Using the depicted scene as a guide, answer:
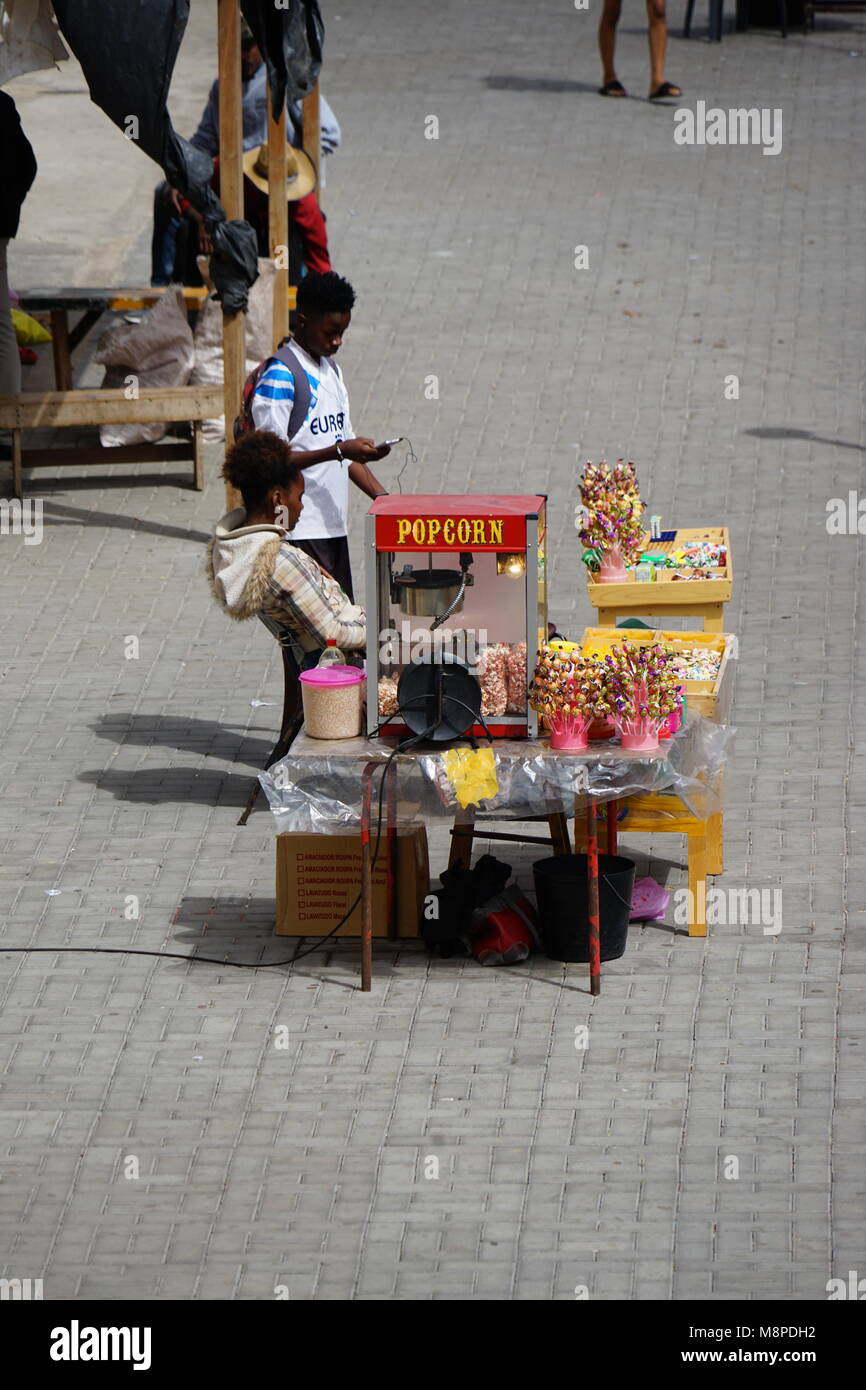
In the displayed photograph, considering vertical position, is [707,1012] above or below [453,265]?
above

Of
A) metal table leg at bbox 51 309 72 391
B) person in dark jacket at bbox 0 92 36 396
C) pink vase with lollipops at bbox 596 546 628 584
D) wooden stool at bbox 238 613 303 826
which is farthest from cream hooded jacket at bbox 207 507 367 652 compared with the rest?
metal table leg at bbox 51 309 72 391

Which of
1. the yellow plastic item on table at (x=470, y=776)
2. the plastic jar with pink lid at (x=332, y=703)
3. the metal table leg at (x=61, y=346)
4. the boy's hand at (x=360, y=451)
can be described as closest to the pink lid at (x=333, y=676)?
the plastic jar with pink lid at (x=332, y=703)

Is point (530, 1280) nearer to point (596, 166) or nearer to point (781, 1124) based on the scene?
point (781, 1124)

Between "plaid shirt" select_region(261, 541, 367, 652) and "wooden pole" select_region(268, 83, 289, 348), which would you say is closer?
"plaid shirt" select_region(261, 541, 367, 652)

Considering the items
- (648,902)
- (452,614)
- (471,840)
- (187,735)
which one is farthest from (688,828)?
(187,735)

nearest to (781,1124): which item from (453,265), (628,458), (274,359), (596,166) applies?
(274,359)

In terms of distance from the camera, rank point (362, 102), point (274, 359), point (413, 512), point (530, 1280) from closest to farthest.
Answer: point (530, 1280), point (413, 512), point (274, 359), point (362, 102)

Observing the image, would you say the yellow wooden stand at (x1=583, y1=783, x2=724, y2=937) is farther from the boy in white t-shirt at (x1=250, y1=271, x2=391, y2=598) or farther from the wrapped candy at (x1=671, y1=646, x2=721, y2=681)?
the boy in white t-shirt at (x1=250, y1=271, x2=391, y2=598)

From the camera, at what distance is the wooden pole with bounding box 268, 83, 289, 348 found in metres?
12.0

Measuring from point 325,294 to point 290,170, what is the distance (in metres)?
5.84

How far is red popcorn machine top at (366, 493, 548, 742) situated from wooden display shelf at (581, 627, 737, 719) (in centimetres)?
31

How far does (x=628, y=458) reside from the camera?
41.6 ft

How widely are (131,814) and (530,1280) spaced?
3575 mm

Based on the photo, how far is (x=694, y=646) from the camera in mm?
7953
